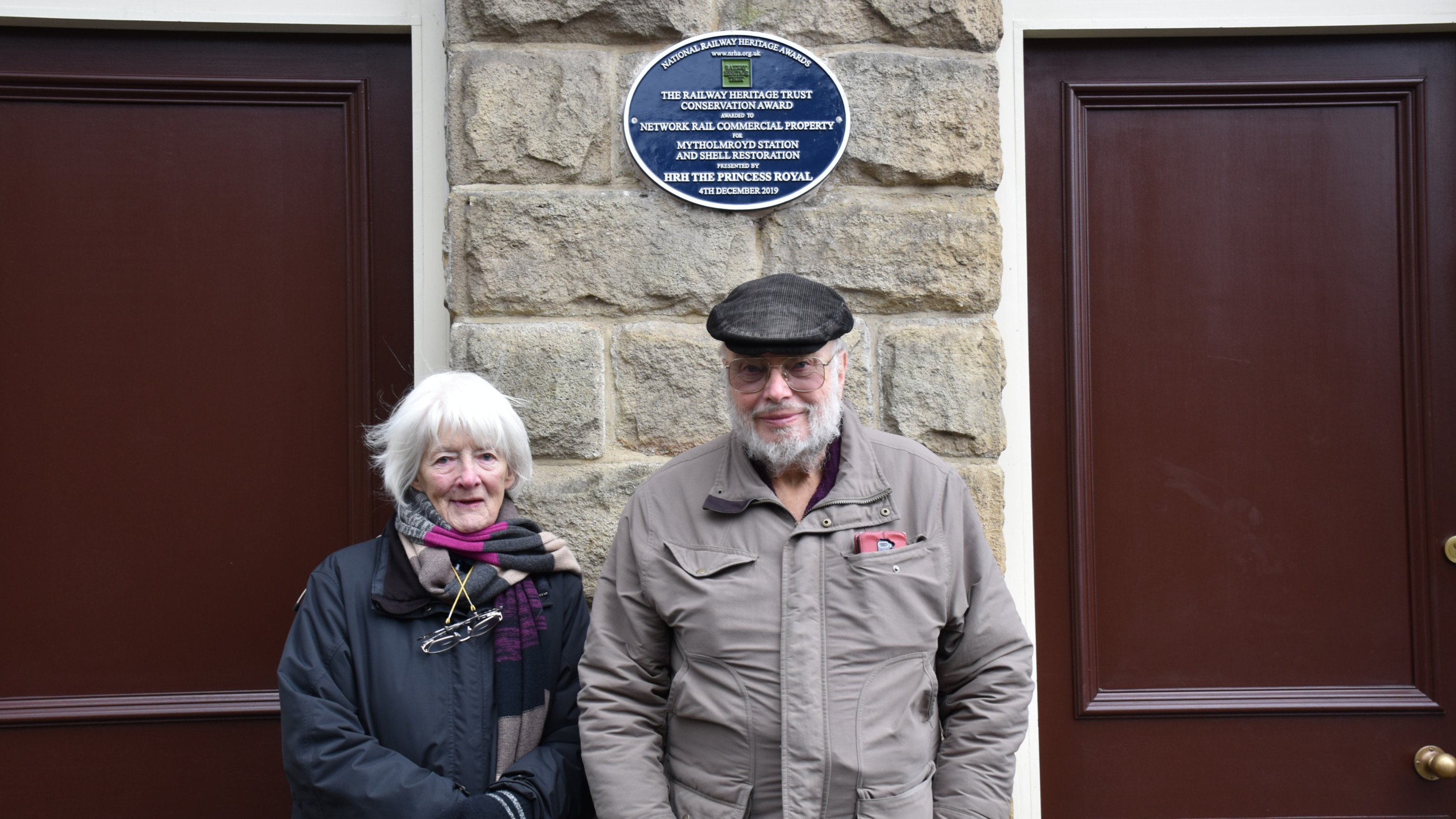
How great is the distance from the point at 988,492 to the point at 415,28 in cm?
196

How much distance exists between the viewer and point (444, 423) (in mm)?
1965

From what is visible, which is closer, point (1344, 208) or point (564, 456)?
point (564, 456)

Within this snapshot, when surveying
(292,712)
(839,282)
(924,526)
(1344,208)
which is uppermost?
(1344,208)

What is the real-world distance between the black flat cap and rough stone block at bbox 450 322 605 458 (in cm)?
59

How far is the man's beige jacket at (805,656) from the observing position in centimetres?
173

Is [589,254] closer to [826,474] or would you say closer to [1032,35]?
[826,474]

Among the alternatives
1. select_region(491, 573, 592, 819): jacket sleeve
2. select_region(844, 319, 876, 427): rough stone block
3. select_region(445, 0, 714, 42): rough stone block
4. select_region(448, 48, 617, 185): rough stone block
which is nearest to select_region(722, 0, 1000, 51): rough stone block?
select_region(445, 0, 714, 42): rough stone block

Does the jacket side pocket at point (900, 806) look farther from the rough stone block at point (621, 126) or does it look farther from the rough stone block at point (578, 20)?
the rough stone block at point (578, 20)

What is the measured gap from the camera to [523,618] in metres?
1.96

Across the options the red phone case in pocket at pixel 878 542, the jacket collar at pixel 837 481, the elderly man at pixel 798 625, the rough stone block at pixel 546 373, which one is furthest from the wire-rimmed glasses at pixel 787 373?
the rough stone block at pixel 546 373

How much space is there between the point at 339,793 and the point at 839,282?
1547 millimetres

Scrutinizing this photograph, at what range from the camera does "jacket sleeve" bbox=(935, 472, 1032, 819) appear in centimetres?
181

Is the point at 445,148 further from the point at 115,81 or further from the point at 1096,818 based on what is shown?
the point at 1096,818

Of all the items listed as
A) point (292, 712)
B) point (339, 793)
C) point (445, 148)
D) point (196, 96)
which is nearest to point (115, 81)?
point (196, 96)
